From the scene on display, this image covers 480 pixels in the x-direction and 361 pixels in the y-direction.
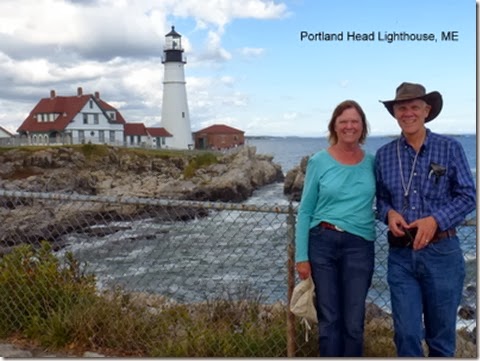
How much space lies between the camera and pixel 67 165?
127ft

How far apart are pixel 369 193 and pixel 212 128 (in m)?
56.9

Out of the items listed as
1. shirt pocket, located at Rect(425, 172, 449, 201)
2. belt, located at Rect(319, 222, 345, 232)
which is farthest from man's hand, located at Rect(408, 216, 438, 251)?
A: belt, located at Rect(319, 222, 345, 232)

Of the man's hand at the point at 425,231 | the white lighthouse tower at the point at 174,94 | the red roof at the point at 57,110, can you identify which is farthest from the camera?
the white lighthouse tower at the point at 174,94

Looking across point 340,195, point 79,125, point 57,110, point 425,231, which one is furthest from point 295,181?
point 425,231

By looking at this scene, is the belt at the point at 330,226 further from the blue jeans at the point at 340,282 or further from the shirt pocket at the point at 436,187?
the shirt pocket at the point at 436,187

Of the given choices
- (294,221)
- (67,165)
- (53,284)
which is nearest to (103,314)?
(53,284)

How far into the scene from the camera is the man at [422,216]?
3.17 m

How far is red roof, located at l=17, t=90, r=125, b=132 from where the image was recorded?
2003 inches

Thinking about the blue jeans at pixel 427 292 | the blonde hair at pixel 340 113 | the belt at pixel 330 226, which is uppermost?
the blonde hair at pixel 340 113

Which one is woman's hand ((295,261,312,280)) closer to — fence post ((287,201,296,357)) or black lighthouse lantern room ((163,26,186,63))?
fence post ((287,201,296,357))

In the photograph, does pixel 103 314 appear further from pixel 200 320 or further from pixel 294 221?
pixel 294 221

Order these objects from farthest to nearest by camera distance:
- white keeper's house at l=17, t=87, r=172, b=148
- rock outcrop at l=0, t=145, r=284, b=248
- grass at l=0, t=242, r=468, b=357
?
white keeper's house at l=17, t=87, r=172, b=148 < rock outcrop at l=0, t=145, r=284, b=248 < grass at l=0, t=242, r=468, b=357

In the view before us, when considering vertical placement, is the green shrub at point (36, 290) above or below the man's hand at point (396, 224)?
below

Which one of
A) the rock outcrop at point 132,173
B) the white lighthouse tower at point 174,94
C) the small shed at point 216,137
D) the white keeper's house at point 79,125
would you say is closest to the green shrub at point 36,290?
the rock outcrop at point 132,173
